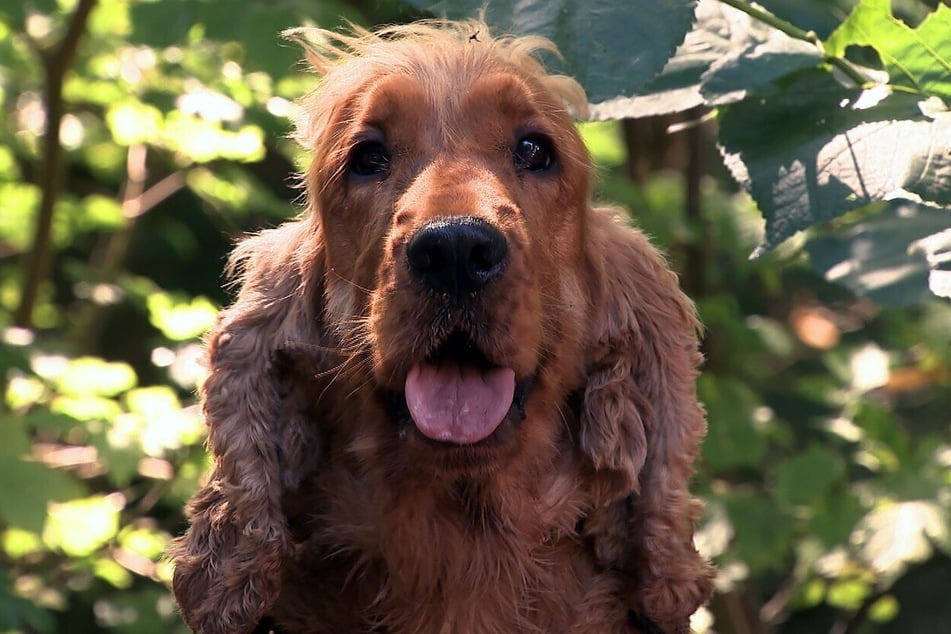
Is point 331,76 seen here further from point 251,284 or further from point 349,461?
point 349,461

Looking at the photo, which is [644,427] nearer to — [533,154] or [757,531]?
[533,154]

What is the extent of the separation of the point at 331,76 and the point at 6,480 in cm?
162

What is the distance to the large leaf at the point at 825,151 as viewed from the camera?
2557 millimetres

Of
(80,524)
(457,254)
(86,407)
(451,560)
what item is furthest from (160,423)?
(457,254)

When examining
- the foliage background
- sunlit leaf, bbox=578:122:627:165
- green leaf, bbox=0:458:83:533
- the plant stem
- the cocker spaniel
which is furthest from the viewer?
sunlit leaf, bbox=578:122:627:165

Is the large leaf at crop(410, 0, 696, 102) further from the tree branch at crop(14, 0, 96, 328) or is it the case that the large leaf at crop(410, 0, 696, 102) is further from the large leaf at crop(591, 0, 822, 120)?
the tree branch at crop(14, 0, 96, 328)

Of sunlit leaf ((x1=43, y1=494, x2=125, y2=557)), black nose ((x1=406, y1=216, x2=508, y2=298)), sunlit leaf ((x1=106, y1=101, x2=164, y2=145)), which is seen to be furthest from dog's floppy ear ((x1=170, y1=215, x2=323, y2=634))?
sunlit leaf ((x1=106, y1=101, x2=164, y2=145))

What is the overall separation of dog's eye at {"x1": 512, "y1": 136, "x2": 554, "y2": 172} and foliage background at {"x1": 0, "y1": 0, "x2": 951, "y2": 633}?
0.72m

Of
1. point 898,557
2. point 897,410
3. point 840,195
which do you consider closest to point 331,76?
point 840,195

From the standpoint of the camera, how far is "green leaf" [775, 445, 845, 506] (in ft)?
15.8

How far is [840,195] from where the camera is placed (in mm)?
2609

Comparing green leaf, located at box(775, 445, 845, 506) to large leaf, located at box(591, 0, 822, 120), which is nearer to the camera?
large leaf, located at box(591, 0, 822, 120)

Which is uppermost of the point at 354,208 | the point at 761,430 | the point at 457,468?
the point at 354,208

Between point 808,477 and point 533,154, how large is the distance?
230 cm
